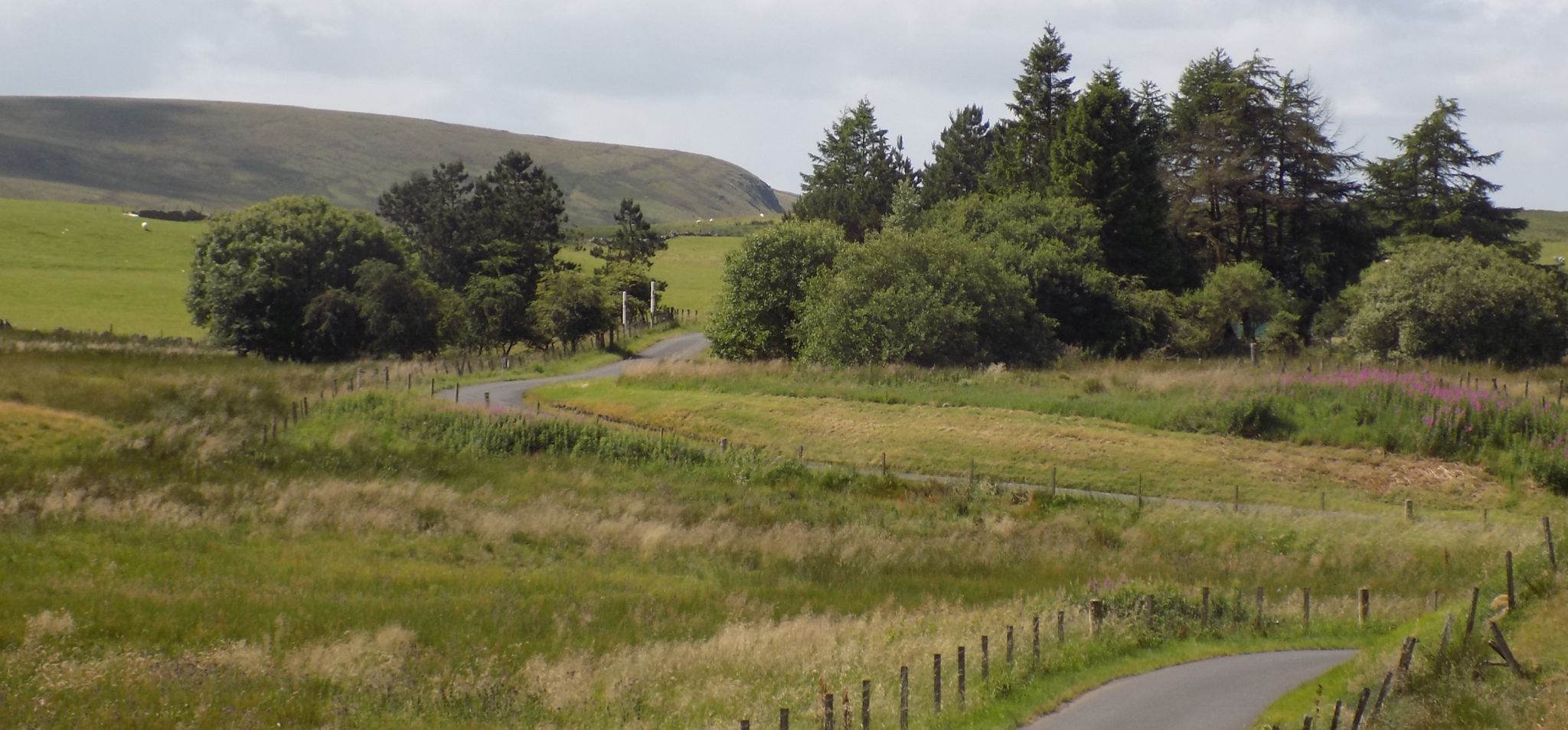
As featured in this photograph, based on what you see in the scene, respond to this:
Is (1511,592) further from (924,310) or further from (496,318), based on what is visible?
(496,318)

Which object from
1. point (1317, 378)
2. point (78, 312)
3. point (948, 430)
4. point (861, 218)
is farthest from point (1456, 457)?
point (78, 312)

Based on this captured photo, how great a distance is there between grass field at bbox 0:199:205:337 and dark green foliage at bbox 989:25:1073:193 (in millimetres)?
53938

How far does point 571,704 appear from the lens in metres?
18.3

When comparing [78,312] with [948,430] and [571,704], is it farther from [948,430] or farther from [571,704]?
[571,704]

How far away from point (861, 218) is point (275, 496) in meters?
70.5

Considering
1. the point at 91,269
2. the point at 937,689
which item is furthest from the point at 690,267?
the point at 937,689

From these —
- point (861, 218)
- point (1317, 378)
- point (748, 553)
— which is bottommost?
point (748, 553)

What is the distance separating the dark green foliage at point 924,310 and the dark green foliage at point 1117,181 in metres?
16.6

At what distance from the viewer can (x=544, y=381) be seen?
65.4 metres

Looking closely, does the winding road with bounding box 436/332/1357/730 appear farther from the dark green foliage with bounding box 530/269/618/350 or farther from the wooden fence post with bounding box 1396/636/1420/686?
the dark green foliage with bounding box 530/269/618/350

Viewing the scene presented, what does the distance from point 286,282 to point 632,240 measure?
4567 cm

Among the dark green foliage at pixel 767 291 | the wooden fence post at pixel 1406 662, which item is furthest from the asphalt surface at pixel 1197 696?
the dark green foliage at pixel 767 291

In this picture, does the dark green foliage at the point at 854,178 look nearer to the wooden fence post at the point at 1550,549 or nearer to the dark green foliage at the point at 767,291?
the dark green foliage at the point at 767,291

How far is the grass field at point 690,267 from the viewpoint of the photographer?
120 metres
